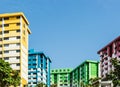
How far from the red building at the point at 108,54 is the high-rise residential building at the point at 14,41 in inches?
1575

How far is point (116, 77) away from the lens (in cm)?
6012

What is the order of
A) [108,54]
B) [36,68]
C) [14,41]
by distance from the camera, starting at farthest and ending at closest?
1. [36,68]
2. [108,54]
3. [14,41]

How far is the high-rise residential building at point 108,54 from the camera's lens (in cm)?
16050

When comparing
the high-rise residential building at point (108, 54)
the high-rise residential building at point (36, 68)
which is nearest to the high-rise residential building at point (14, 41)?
the high-rise residential building at point (108, 54)

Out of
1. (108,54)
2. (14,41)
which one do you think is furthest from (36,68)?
(14,41)

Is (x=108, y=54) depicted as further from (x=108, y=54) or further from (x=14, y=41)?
(x=14, y=41)

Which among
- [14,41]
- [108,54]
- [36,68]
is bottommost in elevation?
[36,68]

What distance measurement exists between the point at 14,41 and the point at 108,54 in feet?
165

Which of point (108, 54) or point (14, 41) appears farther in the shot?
point (108, 54)

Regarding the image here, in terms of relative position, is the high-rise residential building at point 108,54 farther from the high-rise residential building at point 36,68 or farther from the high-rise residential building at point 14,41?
the high-rise residential building at point 14,41

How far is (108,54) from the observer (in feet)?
559

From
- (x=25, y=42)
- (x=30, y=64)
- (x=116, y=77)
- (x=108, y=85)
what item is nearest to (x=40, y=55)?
(x=30, y=64)

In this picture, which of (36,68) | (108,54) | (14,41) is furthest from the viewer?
(36,68)

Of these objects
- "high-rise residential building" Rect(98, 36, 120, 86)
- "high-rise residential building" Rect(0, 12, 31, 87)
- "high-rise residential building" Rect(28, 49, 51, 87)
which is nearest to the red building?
"high-rise residential building" Rect(98, 36, 120, 86)
